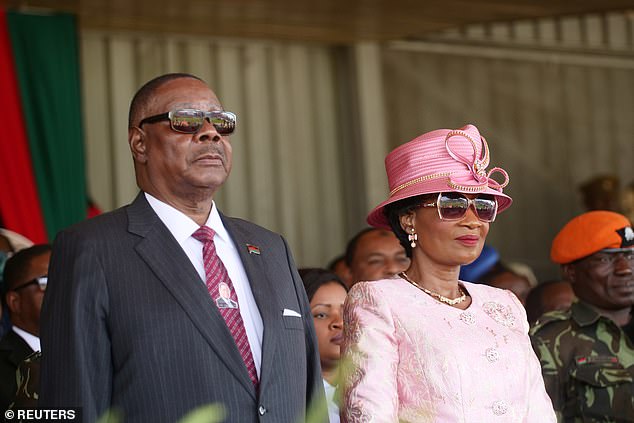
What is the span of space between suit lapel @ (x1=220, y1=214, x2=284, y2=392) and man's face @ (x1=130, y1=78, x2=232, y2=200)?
0.62 ft

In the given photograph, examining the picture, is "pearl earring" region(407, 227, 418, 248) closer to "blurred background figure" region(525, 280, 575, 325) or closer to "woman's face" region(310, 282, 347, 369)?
"woman's face" region(310, 282, 347, 369)

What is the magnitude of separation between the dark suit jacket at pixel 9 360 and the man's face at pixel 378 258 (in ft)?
6.44

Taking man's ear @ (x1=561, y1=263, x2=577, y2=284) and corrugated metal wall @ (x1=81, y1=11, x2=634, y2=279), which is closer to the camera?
man's ear @ (x1=561, y1=263, x2=577, y2=284)

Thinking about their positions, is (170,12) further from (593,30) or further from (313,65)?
(593,30)

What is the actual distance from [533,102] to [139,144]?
940cm

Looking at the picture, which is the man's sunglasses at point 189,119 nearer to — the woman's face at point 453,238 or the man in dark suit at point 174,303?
the man in dark suit at point 174,303

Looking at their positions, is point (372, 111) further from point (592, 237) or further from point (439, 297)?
point (439, 297)

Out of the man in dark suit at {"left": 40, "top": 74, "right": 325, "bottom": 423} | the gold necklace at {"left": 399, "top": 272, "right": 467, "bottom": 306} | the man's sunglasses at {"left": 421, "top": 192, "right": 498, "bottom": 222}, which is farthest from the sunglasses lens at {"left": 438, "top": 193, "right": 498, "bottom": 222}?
the man in dark suit at {"left": 40, "top": 74, "right": 325, "bottom": 423}

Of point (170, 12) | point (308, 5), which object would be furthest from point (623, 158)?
point (170, 12)

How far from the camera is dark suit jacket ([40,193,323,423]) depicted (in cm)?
291

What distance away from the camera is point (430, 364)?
3.28 m

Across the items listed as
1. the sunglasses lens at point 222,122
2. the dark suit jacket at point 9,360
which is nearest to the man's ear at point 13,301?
the dark suit jacket at point 9,360

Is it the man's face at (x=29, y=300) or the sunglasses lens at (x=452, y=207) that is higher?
the sunglasses lens at (x=452, y=207)

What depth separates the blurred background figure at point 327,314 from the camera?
15.1 ft
